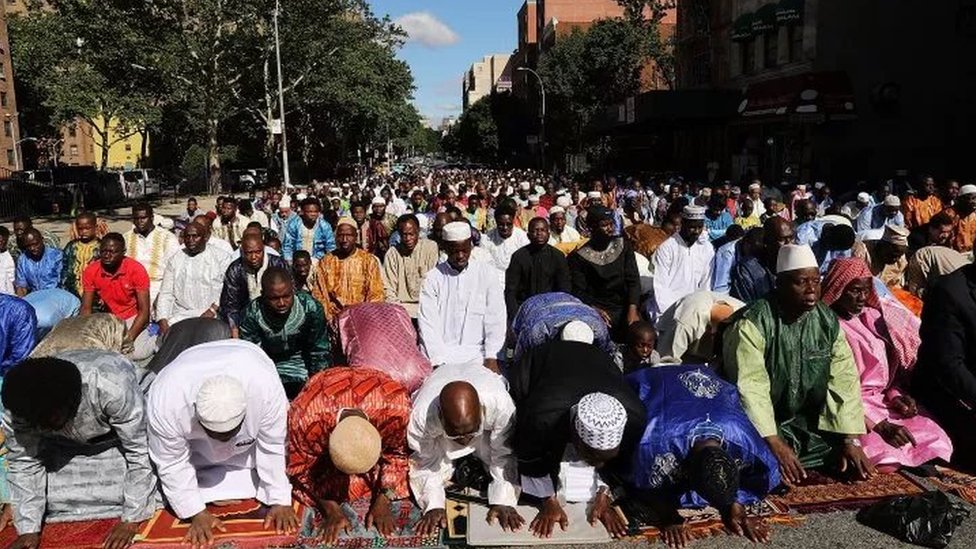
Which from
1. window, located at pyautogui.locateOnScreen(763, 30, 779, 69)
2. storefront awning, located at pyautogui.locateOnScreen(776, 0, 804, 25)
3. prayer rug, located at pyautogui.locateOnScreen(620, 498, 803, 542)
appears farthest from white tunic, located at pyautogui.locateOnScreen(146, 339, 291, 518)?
window, located at pyautogui.locateOnScreen(763, 30, 779, 69)

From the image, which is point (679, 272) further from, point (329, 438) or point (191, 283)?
point (191, 283)

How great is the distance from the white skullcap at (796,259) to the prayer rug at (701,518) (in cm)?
142

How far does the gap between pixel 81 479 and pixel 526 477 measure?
2.54 meters

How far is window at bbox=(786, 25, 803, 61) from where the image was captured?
2452 cm

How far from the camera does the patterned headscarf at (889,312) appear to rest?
5.24 meters

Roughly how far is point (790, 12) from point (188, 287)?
22.3 metres

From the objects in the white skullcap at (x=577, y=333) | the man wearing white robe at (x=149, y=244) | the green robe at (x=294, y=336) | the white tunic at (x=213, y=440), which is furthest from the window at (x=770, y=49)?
the white tunic at (x=213, y=440)

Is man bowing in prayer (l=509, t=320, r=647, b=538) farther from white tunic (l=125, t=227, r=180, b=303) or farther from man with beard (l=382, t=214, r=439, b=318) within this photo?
white tunic (l=125, t=227, r=180, b=303)

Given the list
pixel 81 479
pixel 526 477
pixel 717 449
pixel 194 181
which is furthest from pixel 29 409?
pixel 194 181

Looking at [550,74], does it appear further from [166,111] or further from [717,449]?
[717,449]

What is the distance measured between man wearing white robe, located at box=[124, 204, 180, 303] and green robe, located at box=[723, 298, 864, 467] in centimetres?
613

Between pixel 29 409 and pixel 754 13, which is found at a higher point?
pixel 754 13

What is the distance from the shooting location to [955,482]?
4.87 m

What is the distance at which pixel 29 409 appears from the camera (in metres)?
3.76
